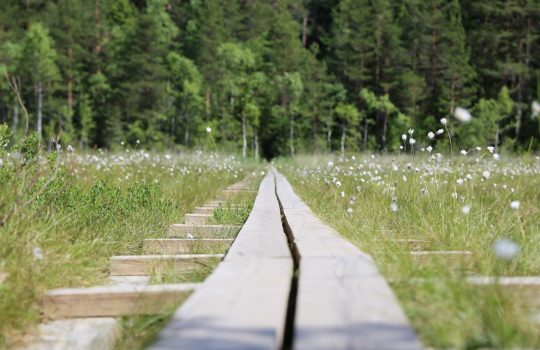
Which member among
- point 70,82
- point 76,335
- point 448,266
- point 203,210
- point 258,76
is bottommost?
point 76,335

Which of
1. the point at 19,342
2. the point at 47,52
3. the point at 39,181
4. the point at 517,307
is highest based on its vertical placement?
the point at 47,52

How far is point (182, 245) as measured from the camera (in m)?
3.54

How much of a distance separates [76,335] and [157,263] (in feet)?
2.98

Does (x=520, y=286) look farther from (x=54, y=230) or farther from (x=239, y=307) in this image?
(x=54, y=230)

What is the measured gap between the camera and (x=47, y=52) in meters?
36.7

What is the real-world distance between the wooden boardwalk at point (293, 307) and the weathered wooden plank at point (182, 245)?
98 cm

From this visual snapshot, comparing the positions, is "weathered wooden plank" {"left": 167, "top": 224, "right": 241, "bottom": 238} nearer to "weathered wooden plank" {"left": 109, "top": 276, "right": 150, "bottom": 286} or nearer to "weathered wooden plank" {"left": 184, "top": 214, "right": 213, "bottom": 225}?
"weathered wooden plank" {"left": 184, "top": 214, "right": 213, "bottom": 225}

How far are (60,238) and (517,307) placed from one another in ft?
7.47

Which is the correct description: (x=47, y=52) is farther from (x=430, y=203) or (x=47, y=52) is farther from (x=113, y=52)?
(x=430, y=203)

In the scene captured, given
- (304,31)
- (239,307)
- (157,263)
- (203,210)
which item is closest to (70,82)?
(304,31)

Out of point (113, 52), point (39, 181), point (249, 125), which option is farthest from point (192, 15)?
point (39, 181)

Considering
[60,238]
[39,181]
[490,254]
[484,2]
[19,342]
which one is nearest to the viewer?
[19,342]

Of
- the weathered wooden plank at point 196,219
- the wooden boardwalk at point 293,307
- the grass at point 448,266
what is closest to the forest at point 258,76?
the weathered wooden plank at point 196,219

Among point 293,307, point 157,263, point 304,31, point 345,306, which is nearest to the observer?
point 345,306
